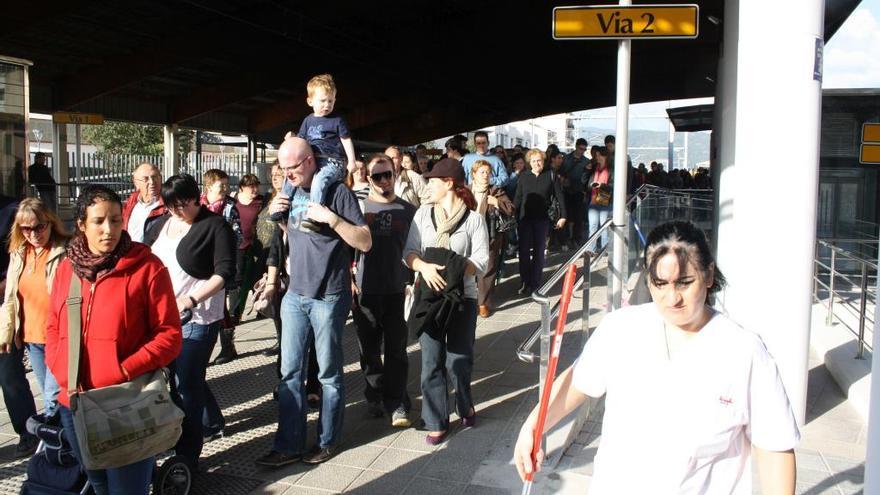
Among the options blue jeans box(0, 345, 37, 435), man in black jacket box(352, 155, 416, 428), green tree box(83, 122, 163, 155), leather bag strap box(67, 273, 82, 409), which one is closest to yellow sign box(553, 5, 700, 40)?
man in black jacket box(352, 155, 416, 428)

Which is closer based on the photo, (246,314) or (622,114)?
(622,114)

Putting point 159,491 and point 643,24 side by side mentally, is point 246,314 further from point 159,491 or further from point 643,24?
point 643,24

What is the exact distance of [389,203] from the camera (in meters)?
5.79

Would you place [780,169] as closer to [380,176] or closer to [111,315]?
[380,176]

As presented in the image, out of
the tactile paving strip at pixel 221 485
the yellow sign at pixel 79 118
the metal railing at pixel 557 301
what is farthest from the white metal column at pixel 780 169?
the yellow sign at pixel 79 118

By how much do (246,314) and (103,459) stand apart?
6.27 m

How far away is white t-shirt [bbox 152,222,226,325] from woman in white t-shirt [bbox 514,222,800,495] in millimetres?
2974

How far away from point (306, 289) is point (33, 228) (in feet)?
5.80

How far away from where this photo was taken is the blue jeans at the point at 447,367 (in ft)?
17.7

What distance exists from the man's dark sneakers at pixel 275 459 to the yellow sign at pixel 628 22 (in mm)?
3172

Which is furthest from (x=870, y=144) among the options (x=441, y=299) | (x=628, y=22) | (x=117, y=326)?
(x=117, y=326)

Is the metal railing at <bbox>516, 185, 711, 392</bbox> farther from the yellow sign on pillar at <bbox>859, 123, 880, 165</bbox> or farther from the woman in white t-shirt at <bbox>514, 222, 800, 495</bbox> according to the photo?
the yellow sign on pillar at <bbox>859, 123, 880, 165</bbox>

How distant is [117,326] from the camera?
11.3 ft

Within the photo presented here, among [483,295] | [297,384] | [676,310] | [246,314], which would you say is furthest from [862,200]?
[676,310]
